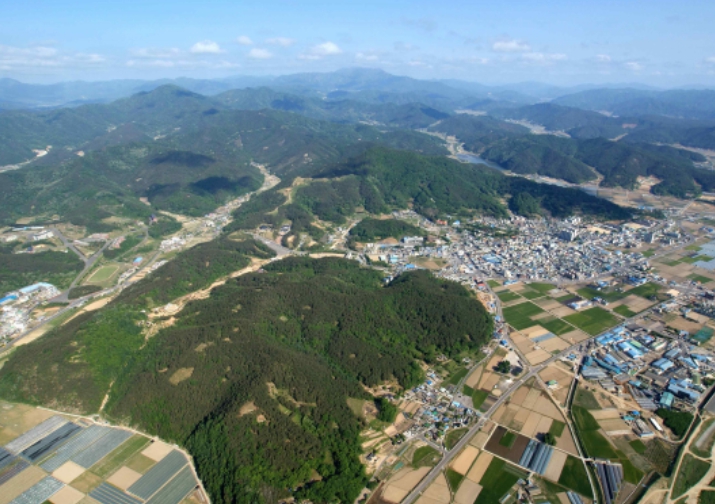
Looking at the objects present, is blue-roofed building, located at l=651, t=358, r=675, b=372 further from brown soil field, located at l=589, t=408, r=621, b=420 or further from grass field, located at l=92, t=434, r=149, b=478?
grass field, located at l=92, t=434, r=149, b=478

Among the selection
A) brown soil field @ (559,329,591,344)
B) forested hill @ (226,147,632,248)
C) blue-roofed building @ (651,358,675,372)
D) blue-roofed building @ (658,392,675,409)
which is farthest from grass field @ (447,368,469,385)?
forested hill @ (226,147,632,248)

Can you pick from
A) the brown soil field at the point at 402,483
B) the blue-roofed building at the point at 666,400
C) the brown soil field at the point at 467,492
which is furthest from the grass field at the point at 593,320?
the brown soil field at the point at 402,483

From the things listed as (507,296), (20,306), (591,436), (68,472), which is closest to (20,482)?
(68,472)

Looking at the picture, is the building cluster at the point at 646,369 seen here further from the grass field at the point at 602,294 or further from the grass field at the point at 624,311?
the grass field at the point at 602,294

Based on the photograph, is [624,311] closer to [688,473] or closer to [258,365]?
[688,473]

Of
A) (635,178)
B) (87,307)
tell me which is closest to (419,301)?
(87,307)

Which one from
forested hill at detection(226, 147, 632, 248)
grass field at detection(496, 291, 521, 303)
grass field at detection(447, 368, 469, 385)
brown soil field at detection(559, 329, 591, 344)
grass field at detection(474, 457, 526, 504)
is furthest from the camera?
forested hill at detection(226, 147, 632, 248)

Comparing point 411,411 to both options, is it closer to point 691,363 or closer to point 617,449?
point 617,449
